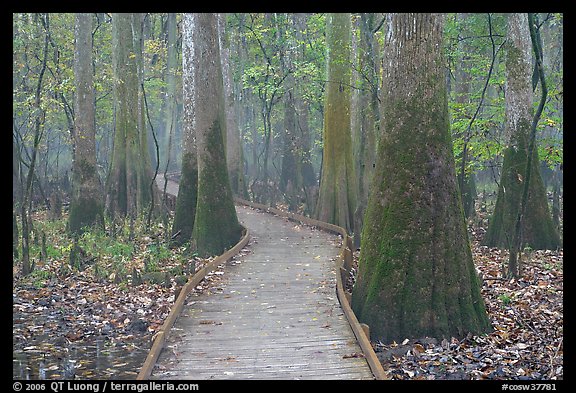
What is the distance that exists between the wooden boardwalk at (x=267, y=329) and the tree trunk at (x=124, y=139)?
725 centimetres

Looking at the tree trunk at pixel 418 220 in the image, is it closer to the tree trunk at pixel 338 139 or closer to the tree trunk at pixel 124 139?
the tree trunk at pixel 338 139

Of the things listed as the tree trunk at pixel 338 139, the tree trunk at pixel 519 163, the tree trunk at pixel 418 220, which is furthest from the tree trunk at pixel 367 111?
the tree trunk at pixel 418 220

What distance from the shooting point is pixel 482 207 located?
19906 millimetres

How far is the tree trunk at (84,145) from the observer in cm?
1538

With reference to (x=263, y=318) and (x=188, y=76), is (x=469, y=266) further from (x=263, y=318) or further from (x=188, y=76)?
(x=188, y=76)

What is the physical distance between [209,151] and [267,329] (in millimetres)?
6172

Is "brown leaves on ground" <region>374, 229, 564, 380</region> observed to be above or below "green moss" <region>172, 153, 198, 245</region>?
below

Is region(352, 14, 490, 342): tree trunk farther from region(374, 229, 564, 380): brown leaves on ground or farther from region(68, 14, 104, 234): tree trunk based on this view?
region(68, 14, 104, 234): tree trunk

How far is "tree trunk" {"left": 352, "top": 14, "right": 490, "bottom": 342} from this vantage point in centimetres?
776

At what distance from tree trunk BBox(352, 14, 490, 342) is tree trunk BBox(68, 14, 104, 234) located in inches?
376

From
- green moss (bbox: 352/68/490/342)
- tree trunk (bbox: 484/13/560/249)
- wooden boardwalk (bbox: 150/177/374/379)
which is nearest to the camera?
wooden boardwalk (bbox: 150/177/374/379)

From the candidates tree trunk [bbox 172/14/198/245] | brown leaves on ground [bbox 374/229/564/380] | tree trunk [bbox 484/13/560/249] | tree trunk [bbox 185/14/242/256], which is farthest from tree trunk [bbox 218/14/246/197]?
brown leaves on ground [bbox 374/229/564/380]

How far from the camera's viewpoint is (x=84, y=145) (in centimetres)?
1591
